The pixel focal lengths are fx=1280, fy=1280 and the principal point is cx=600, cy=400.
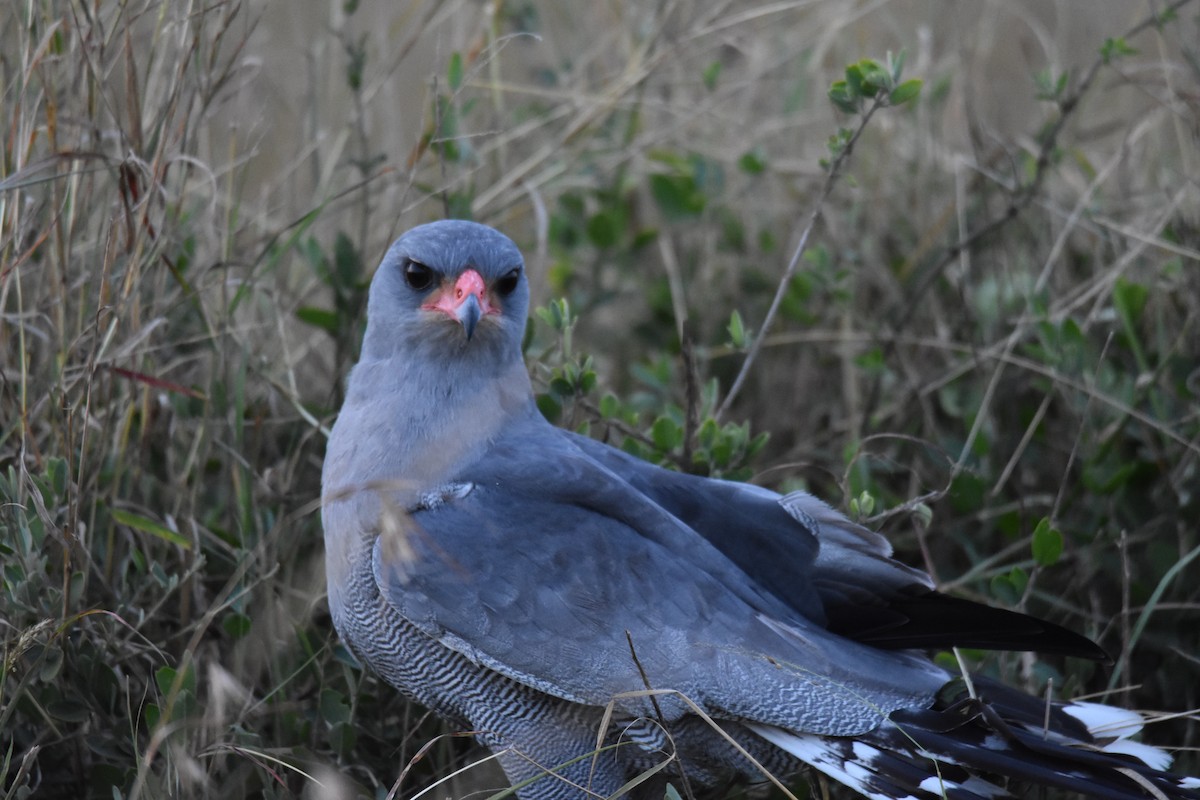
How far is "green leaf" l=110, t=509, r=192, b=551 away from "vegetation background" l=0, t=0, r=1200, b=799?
0.04 ft

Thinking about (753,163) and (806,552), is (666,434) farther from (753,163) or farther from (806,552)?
(753,163)

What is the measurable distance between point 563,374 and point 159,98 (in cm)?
126

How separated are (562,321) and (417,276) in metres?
0.41

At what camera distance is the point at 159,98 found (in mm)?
3221

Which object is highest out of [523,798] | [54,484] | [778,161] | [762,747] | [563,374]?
[778,161]

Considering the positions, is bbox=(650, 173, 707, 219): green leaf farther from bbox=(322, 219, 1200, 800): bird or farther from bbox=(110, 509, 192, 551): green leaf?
bbox=(110, 509, 192, 551): green leaf

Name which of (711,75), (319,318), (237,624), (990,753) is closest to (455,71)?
(319,318)

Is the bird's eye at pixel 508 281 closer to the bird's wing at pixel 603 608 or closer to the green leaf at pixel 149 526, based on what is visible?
the bird's wing at pixel 603 608

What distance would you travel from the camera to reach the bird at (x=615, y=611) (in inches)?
95.3

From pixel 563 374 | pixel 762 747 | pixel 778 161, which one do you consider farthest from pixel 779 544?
pixel 778 161

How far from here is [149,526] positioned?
9.32 feet

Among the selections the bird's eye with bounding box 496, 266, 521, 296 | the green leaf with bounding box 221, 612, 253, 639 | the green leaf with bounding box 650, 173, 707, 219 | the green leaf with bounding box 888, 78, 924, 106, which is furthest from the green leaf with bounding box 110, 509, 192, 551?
the green leaf with bounding box 650, 173, 707, 219

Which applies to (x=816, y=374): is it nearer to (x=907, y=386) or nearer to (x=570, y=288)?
(x=907, y=386)

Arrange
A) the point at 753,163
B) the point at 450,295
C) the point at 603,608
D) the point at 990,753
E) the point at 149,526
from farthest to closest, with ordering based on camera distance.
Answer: the point at 753,163
the point at 149,526
the point at 450,295
the point at 603,608
the point at 990,753
